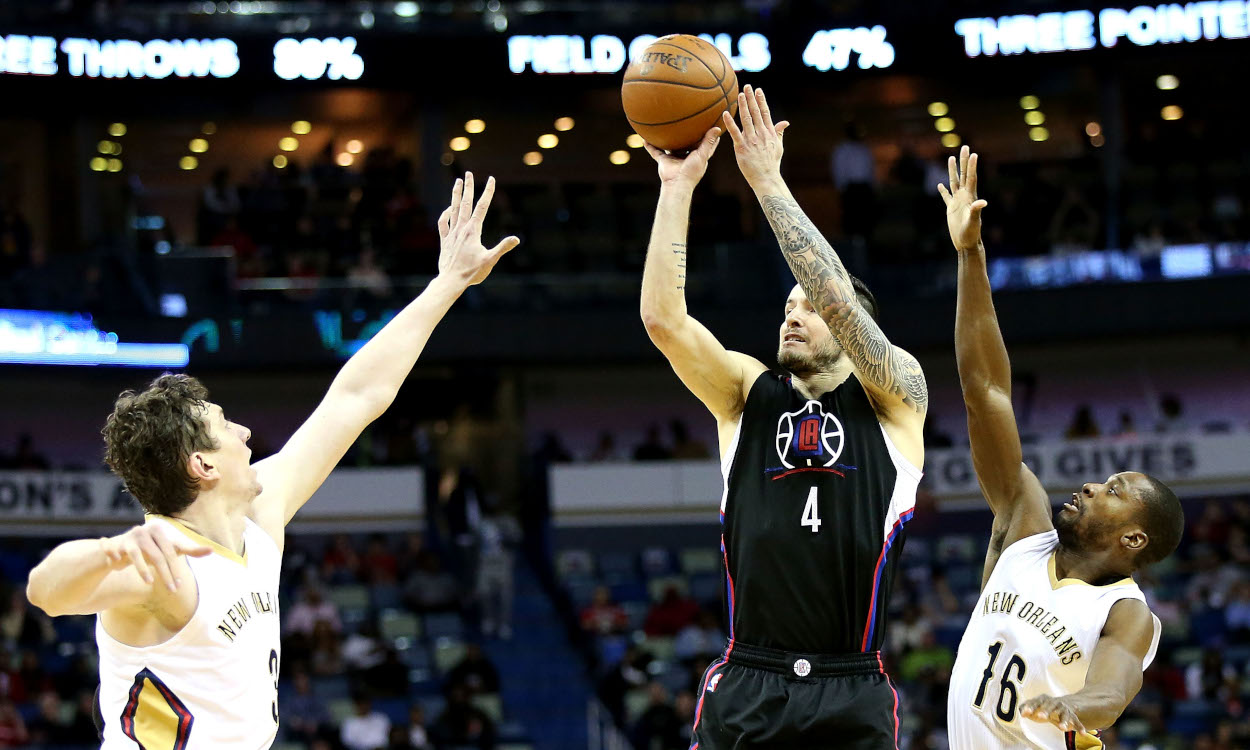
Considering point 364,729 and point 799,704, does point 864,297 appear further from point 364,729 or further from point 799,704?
point 364,729

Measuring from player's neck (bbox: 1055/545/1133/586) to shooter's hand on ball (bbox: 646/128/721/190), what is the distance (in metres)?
1.71

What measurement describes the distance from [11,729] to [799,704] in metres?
11.2

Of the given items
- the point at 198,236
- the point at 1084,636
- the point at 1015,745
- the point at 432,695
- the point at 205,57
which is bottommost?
the point at 432,695

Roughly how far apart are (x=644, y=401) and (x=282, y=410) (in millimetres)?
5332

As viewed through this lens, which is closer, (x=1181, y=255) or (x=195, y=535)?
(x=195, y=535)

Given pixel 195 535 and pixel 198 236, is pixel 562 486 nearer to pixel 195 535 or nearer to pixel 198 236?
pixel 198 236

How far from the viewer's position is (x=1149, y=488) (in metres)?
4.67

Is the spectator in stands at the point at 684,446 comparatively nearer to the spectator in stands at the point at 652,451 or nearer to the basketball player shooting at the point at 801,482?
the spectator in stands at the point at 652,451

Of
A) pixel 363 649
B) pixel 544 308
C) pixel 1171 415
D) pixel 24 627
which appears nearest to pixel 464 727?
pixel 363 649

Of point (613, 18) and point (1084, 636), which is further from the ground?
point (613, 18)

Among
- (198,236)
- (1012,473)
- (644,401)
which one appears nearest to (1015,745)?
(1012,473)

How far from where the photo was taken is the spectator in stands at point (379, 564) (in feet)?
55.2

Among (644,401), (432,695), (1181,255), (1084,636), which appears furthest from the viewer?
(644,401)

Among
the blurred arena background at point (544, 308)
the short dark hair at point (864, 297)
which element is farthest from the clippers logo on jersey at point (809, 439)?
the blurred arena background at point (544, 308)
